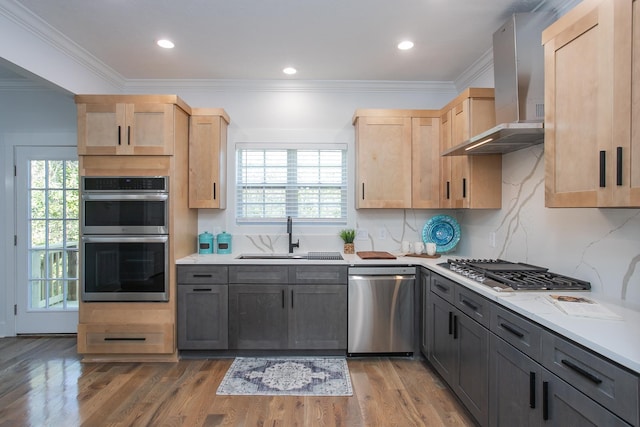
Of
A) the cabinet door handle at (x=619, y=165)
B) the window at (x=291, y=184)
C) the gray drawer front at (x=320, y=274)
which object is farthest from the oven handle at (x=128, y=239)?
the cabinet door handle at (x=619, y=165)

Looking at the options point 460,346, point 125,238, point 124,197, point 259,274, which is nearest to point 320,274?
point 259,274

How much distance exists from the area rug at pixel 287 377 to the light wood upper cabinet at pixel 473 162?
5.99 feet

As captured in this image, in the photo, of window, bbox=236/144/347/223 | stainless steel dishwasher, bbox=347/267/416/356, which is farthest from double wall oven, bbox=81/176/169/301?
stainless steel dishwasher, bbox=347/267/416/356

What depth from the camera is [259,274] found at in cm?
295

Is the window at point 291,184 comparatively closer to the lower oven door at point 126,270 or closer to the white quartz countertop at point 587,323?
the lower oven door at point 126,270

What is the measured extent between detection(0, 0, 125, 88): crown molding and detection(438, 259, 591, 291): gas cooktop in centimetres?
362

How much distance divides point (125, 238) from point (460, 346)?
2.83m

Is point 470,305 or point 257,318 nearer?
point 470,305

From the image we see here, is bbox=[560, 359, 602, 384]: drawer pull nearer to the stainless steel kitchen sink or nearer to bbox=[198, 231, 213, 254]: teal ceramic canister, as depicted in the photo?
the stainless steel kitchen sink

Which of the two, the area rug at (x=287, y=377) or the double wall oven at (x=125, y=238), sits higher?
the double wall oven at (x=125, y=238)

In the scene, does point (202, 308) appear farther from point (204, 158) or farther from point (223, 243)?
point (204, 158)

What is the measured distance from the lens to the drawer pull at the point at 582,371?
112cm

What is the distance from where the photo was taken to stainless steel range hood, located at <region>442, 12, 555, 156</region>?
2051 mm

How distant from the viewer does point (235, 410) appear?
2.20 metres
